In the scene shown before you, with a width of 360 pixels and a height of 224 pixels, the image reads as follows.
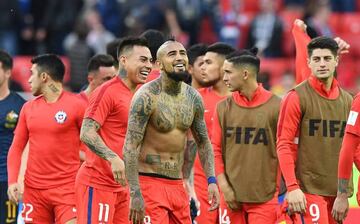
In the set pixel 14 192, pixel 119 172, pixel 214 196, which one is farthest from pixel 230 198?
pixel 14 192

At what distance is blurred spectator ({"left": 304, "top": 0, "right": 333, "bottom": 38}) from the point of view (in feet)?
79.2

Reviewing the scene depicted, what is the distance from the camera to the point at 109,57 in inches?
630

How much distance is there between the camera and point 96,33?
24.3 meters

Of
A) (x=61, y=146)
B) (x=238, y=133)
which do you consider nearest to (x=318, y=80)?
(x=238, y=133)

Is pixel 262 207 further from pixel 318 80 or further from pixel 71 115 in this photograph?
pixel 71 115

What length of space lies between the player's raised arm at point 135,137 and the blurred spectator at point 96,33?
11.9m

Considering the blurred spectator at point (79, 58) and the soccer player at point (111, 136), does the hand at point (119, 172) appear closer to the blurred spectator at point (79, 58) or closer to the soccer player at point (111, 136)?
the soccer player at point (111, 136)

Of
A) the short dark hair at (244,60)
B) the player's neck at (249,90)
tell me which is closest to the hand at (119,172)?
the player's neck at (249,90)

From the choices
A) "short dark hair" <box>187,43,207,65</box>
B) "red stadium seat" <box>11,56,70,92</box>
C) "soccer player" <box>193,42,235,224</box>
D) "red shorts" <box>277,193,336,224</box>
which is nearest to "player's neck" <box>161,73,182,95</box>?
"red shorts" <box>277,193,336,224</box>

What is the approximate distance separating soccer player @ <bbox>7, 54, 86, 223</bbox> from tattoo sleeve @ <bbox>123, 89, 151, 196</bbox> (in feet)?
8.01

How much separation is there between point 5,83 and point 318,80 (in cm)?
431

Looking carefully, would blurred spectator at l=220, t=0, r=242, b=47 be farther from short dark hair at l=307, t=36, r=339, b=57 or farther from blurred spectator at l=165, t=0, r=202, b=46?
short dark hair at l=307, t=36, r=339, b=57

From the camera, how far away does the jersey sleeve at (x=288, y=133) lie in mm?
12742

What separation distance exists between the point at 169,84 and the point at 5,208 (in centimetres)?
400
